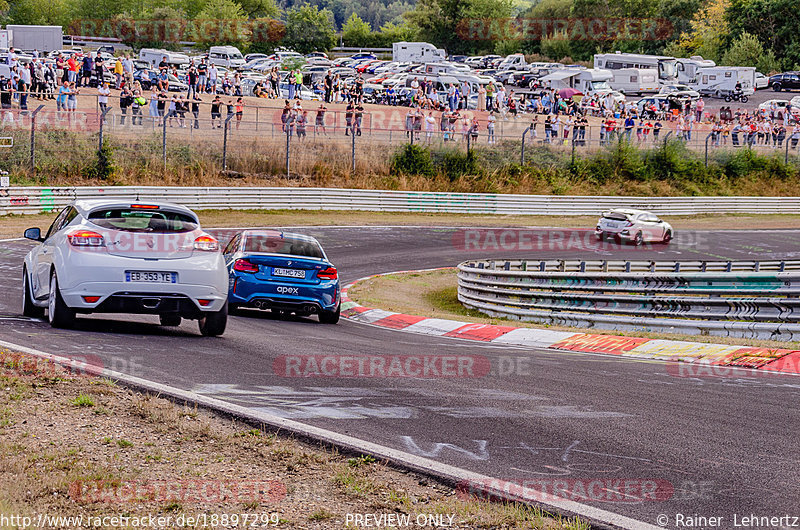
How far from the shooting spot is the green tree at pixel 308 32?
100375 mm

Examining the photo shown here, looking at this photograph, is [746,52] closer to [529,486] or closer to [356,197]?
[356,197]

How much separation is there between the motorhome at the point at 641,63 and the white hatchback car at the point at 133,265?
223 feet

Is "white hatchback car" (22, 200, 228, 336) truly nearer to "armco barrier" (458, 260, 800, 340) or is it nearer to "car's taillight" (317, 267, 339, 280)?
"car's taillight" (317, 267, 339, 280)

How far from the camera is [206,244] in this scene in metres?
10.5

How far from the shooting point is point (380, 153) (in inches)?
1512

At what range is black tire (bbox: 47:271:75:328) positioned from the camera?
10118 mm

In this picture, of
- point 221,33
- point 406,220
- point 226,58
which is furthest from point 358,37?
point 406,220

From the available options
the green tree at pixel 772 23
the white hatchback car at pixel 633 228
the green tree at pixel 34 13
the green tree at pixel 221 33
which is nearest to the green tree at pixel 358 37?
the green tree at pixel 221 33

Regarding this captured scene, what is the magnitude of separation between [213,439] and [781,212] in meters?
43.3

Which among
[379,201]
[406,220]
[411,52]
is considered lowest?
[406,220]

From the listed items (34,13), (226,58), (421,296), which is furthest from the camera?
(34,13)

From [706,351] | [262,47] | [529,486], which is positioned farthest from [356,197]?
[262,47]

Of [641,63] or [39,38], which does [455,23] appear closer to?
[641,63]

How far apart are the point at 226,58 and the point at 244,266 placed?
202ft
